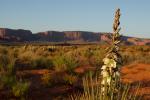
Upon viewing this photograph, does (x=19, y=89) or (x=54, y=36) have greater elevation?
(x=19, y=89)

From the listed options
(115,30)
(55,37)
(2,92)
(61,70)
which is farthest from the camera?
(55,37)

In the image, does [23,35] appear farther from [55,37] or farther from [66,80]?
[66,80]

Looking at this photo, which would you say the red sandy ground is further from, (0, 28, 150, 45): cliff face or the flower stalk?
(0, 28, 150, 45): cliff face

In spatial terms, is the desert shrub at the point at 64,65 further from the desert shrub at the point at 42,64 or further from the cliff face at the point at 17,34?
the cliff face at the point at 17,34

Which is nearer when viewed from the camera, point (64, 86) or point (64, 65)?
point (64, 86)

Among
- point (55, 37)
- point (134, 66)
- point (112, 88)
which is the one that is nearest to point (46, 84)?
point (134, 66)

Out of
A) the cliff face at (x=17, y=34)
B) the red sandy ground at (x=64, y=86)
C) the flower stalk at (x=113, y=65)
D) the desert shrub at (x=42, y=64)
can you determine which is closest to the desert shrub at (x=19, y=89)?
the red sandy ground at (x=64, y=86)

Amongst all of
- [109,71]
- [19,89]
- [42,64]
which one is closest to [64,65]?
[42,64]

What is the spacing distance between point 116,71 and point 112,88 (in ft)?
0.62

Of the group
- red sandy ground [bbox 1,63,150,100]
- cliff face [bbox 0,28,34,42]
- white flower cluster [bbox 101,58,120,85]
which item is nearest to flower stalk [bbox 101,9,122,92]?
white flower cluster [bbox 101,58,120,85]

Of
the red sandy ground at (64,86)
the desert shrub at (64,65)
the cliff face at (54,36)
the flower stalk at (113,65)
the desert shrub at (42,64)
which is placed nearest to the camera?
the flower stalk at (113,65)

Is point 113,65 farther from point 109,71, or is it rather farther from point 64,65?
point 64,65

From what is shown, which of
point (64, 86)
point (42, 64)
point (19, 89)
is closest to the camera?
point (19, 89)

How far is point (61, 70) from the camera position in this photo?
1616 cm
